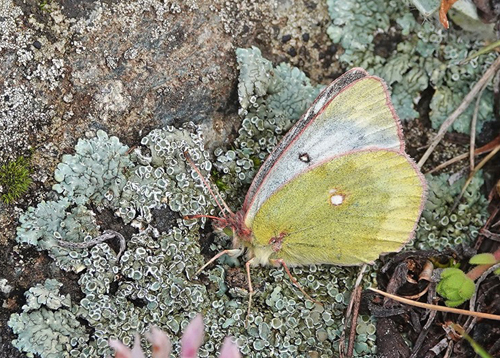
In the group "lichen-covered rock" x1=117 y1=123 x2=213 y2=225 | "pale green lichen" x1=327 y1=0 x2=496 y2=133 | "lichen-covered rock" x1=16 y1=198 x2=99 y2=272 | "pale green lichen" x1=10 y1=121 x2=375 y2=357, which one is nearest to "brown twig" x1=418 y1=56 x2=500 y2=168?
"pale green lichen" x1=327 y1=0 x2=496 y2=133

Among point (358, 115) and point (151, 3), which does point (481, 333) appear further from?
point (151, 3)

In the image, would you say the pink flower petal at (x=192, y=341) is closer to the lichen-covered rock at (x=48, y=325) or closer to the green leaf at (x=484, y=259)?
the lichen-covered rock at (x=48, y=325)

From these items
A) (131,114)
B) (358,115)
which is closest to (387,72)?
(358,115)

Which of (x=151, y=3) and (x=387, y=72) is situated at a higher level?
(x=151, y=3)

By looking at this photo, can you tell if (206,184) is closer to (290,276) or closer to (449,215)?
(290,276)

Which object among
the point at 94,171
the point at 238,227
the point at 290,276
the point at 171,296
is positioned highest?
the point at 94,171

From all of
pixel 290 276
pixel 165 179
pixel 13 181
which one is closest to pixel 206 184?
pixel 165 179
